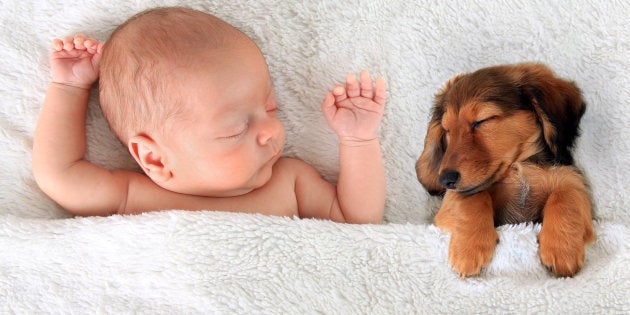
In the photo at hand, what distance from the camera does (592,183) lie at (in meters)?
2.27

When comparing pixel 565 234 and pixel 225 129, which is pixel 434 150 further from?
pixel 225 129

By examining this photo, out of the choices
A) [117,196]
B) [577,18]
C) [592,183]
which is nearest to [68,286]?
[117,196]

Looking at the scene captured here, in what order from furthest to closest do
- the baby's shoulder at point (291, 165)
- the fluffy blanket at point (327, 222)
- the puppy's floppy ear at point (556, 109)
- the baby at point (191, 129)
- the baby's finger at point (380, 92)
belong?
the baby's shoulder at point (291, 165)
the baby's finger at point (380, 92)
the puppy's floppy ear at point (556, 109)
the baby at point (191, 129)
the fluffy blanket at point (327, 222)

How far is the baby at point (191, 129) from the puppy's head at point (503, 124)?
0.29 meters

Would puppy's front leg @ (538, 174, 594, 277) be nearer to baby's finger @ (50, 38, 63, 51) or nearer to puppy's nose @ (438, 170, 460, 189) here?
puppy's nose @ (438, 170, 460, 189)

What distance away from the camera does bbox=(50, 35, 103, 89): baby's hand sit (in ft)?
7.11

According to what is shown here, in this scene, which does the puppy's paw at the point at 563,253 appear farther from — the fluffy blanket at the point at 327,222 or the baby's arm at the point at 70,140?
the baby's arm at the point at 70,140

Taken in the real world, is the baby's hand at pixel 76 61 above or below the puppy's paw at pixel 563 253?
above

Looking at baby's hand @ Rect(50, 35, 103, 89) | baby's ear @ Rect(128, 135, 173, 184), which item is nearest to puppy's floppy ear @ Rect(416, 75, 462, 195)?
baby's ear @ Rect(128, 135, 173, 184)

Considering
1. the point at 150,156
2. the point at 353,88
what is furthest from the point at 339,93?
the point at 150,156

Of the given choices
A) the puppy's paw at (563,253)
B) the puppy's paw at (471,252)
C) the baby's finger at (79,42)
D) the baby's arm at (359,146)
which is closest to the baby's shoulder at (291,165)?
the baby's arm at (359,146)

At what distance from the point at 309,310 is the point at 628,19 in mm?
1529

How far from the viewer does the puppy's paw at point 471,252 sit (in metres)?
1.91

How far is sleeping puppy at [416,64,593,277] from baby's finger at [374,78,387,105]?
214mm
